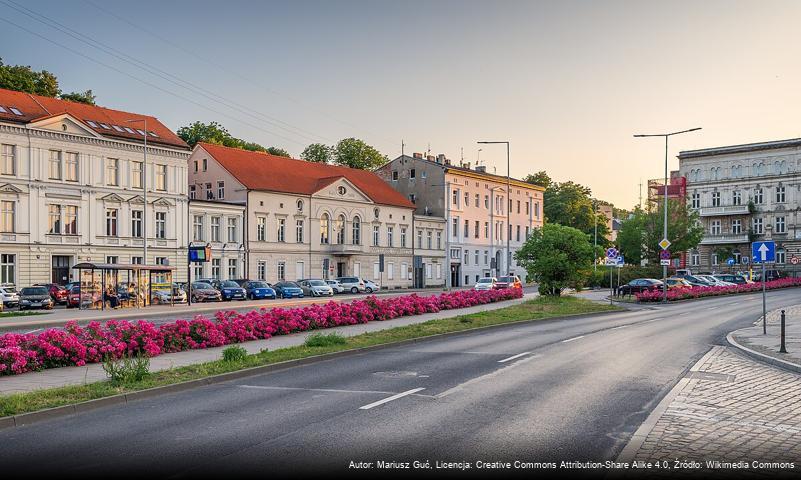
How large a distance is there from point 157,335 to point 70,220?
3984 centimetres

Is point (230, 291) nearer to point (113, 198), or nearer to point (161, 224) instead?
point (161, 224)

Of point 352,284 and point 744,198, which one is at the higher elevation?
point 744,198

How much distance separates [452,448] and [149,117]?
61365mm

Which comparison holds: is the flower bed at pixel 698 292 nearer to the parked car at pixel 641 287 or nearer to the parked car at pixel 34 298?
the parked car at pixel 641 287

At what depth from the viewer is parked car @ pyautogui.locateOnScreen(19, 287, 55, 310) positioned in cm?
4312

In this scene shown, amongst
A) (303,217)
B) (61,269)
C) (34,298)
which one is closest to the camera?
(34,298)

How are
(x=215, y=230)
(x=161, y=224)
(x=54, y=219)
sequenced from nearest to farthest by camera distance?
(x=54, y=219)
(x=161, y=224)
(x=215, y=230)

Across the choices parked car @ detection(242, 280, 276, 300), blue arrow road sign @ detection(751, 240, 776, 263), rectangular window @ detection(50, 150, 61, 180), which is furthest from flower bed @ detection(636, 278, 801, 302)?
rectangular window @ detection(50, 150, 61, 180)

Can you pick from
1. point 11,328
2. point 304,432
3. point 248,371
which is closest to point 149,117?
point 11,328

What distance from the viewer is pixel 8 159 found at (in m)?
50.8

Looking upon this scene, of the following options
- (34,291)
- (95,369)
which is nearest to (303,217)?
(34,291)

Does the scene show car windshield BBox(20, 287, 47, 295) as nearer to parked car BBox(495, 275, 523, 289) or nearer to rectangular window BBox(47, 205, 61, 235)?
rectangular window BBox(47, 205, 61, 235)

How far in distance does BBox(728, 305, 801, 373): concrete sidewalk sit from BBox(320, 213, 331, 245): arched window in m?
47.3

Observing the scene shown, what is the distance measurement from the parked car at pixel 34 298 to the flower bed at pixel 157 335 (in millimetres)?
22701
